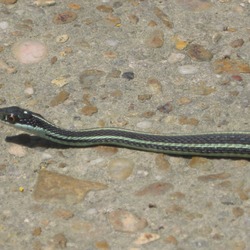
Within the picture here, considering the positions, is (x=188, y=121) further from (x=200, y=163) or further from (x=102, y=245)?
(x=102, y=245)

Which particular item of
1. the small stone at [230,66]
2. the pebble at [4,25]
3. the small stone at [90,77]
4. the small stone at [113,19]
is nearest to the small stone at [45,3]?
the pebble at [4,25]

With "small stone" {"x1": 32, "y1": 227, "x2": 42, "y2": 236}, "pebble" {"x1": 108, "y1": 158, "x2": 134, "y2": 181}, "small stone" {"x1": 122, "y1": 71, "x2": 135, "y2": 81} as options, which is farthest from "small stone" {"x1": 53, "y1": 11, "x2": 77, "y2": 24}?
"small stone" {"x1": 32, "y1": 227, "x2": 42, "y2": 236}

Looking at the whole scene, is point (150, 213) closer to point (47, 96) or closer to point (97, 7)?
point (47, 96)

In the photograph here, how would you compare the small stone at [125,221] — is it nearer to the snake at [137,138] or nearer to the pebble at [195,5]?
the snake at [137,138]

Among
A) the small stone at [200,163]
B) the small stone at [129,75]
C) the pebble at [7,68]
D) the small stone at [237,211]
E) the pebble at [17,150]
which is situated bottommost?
the pebble at [17,150]

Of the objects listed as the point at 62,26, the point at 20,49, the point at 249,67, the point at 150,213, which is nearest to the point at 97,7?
the point at 62,26

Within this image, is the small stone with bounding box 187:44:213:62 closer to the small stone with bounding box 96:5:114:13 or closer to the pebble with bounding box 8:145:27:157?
the small stone with bounding box 96:5:114:13
